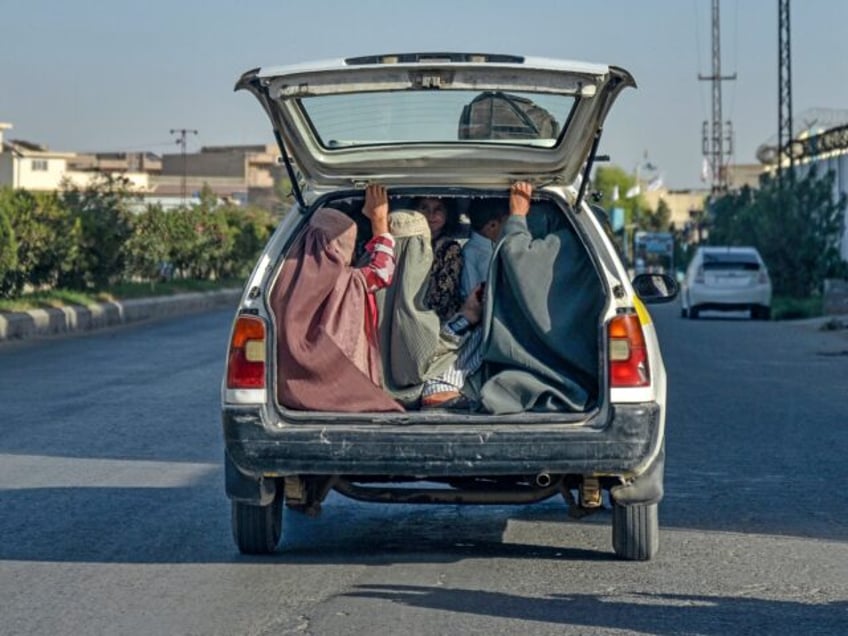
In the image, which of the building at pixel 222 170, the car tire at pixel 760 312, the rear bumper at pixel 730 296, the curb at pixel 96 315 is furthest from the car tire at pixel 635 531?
the building at pixel 222 170

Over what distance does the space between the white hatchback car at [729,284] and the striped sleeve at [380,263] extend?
96.9 ft

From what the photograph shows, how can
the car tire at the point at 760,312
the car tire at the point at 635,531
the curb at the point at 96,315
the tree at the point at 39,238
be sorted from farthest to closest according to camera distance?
the car tire at the point at 760,312 → the tree at the point at 39,238 → the curb at the point at 96,315 → the car tire at the point at 635,531

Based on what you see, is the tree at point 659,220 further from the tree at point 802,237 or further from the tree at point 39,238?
the tree at point 39,238

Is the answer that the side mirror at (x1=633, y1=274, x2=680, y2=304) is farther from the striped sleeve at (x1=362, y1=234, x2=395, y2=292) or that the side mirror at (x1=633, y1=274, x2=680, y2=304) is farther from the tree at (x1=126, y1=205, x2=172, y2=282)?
the tree at (x1=126, y1=205, x2=172, y2=282)

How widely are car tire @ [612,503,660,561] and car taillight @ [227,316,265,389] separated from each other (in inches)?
65.4

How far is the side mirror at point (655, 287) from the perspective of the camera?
31.0 ft

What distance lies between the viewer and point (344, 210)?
8.77m

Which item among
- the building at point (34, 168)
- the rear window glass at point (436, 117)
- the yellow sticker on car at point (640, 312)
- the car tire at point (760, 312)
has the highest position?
the building at point (34, 168)

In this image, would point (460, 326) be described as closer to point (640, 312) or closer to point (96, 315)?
point (640, 312)

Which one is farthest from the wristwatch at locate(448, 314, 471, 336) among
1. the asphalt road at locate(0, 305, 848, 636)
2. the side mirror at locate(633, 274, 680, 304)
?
the side mirror at locate(633, 274, 680, 304)

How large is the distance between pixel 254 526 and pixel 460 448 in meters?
1.12

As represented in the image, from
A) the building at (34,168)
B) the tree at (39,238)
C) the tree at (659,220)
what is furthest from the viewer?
the tree at (659,220)

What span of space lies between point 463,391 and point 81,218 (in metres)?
27.7

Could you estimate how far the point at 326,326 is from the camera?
26.7ft
